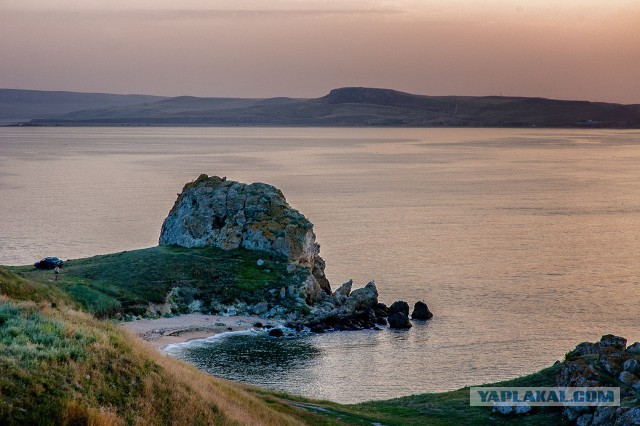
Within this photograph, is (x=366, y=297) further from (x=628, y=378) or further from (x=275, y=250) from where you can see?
(x=628, y=378)

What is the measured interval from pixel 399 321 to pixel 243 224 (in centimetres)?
2003

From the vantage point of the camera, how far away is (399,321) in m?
64.2

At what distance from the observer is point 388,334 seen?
62.8 metres

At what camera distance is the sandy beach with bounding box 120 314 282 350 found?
196 ft

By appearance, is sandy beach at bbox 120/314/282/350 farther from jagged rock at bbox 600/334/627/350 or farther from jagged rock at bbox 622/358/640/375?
jagged rock at bbox 622/358/640/375

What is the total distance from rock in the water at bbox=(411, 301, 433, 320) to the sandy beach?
36.6 ft

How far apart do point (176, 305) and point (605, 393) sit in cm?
4160

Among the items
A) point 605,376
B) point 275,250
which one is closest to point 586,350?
point 605,376

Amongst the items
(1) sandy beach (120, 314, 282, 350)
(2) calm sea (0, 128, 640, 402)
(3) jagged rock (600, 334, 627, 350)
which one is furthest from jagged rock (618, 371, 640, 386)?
(1) sandy beach (120, 314, 282, 350)

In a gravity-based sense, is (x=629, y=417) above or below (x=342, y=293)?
above

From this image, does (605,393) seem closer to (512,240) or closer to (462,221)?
(512,240)

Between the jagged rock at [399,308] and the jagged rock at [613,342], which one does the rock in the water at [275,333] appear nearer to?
the jagged rock at [399,308]
